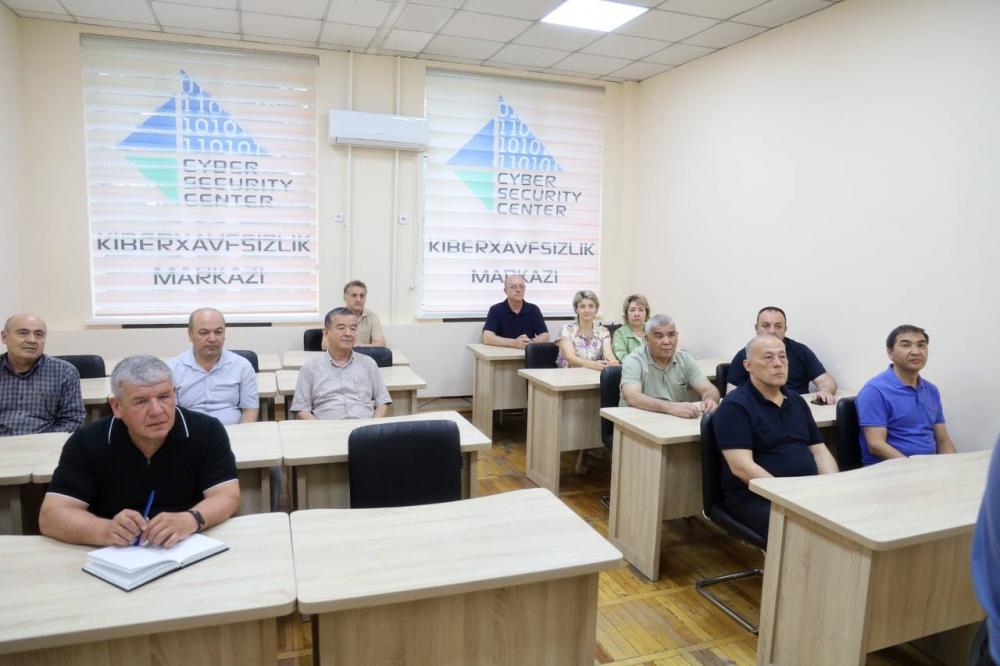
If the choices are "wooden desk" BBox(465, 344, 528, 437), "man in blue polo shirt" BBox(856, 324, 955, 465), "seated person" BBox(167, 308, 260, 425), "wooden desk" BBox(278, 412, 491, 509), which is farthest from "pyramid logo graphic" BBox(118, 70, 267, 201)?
"man in blue polo shirt" BBox(856, 324, 955, 465)

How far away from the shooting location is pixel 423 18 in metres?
4.75

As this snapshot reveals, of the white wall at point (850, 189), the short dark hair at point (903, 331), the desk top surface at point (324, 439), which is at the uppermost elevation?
the white wall at point (850, 189)

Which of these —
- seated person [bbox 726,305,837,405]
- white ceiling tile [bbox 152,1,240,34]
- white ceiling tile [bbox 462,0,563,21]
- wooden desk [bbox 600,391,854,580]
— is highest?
white ceiling tile [bbox 462,0,563,21]

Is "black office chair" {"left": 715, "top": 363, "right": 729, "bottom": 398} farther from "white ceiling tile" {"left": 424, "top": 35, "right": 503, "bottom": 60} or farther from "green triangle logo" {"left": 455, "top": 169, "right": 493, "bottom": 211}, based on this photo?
"white ceiling tile" {"left": 424, "top": 35, "right": 503, "bottom": 60}

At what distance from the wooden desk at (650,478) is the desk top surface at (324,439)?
87cm

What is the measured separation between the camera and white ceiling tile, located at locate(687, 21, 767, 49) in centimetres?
476

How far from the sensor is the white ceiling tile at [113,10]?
4.49 m

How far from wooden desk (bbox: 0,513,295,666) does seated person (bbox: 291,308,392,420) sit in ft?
5.55

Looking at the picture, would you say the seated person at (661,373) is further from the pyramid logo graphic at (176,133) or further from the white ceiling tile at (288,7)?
the pyramid logo graphic at (176,133)

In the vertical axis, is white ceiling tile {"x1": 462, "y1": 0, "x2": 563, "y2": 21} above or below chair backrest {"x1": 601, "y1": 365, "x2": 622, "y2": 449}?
above

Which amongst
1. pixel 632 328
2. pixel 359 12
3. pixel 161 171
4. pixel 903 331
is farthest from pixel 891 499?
pixel 161 171

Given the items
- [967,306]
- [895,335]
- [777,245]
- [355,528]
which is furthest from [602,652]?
[777,245]

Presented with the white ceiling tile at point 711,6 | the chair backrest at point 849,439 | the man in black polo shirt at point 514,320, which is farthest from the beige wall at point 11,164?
the chair backrest at point 849,439

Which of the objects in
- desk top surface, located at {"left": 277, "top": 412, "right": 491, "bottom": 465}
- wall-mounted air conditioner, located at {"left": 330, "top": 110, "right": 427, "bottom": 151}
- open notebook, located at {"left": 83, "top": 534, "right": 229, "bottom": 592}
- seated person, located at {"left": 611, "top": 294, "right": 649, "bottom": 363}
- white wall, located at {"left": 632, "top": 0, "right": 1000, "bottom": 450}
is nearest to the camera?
open notebook, located at {"left": 83, "top": 534, "right": 229, "bottom": 592}
